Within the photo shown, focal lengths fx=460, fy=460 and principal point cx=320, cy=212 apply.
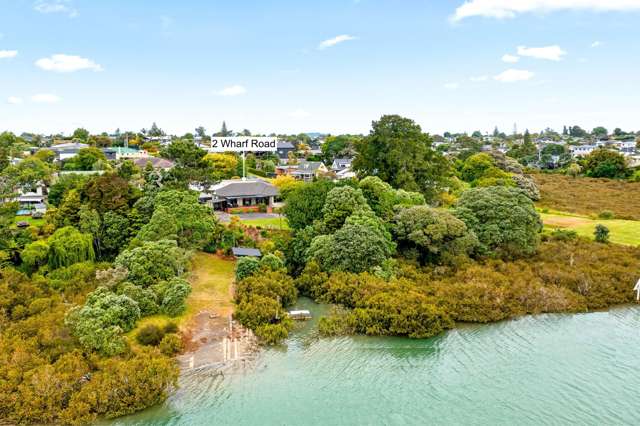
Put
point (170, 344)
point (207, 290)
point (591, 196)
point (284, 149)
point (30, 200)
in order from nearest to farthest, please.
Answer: point (170, 344), point (207, 290), point (30, 200), point (591, 196), point (284, 149)

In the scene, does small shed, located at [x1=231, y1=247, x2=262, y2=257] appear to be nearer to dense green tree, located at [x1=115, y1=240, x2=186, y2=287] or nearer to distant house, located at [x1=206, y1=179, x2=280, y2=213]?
dense green tree, located at [x1=115, y1=240, x2=186, y2=287]

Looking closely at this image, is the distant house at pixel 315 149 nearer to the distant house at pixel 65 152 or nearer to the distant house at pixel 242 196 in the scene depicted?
the distant house at pixel 65 152

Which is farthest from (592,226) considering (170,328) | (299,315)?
(170,328)

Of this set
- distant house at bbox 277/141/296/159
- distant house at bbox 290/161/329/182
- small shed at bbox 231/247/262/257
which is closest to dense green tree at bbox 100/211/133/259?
small shed at bbox 231/247/262/257

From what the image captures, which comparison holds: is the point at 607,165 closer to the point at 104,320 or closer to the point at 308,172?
the point at 308,172

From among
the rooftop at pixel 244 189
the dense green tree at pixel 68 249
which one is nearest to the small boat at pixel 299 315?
the dense green tree at pixel 68 249
